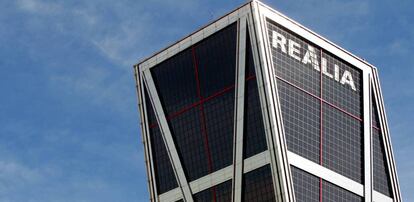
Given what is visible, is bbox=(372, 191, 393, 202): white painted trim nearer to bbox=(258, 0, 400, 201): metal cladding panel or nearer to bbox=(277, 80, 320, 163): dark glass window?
bbox=(258, 0, 400, 201): metal cladding panel

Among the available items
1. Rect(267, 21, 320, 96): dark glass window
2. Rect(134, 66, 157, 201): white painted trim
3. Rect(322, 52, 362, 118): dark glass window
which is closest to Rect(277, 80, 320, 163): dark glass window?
Rect(267, 21, 320, 96): dark glass window

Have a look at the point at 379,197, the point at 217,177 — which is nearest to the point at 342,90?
the point at 379,197

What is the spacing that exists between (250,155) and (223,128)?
9591 mm

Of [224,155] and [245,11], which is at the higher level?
[245,11]

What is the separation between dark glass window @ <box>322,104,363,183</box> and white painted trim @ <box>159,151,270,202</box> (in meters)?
16.6

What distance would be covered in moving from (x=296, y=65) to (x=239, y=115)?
51.9ft

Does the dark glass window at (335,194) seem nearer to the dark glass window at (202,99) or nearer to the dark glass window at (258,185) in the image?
the dark glass window at (258,185)

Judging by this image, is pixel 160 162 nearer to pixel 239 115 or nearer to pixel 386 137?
pixel 239 115

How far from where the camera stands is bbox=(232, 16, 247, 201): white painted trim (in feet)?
553

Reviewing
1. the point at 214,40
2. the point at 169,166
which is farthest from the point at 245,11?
the point at 169,166

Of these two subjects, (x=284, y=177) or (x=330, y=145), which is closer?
(x=284, y=177)

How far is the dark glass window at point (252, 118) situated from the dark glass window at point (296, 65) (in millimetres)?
4657

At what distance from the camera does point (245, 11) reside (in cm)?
17438

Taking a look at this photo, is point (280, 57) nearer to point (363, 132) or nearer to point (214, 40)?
point (214, 40)
